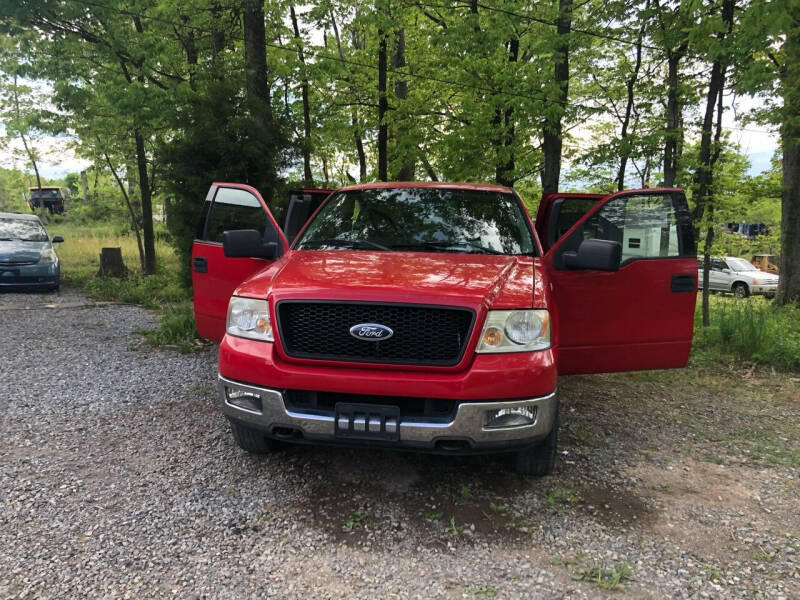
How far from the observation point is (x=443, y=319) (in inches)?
109

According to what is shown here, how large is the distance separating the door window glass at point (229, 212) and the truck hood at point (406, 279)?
1482 mm

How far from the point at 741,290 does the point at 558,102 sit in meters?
15.5

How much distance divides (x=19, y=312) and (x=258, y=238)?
7.20m

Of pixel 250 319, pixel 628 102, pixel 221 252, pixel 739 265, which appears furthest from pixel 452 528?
pixel 739 265

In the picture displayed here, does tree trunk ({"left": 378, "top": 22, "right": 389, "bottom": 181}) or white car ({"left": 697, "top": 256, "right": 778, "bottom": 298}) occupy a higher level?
tree trunk ({"left": 378, "top": 22, "right": 389, "bottom": 181})

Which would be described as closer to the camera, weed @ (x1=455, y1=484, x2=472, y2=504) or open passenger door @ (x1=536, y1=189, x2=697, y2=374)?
weed @ (x1=455, y1=484, x2=472, y2=504)

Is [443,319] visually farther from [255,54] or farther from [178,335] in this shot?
[255,54]

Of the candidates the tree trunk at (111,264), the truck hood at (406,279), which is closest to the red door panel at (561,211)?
the truck hood at (406,279)

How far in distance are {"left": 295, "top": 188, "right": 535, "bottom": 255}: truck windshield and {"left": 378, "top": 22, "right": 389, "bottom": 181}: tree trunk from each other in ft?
24.2

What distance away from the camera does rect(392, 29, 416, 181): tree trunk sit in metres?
11.9

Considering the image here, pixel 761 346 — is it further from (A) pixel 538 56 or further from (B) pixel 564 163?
(B) pixel 564 163

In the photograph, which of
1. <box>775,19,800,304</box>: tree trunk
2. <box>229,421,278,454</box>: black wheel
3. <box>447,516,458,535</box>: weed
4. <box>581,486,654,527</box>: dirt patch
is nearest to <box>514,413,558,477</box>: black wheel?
<box>581,486,654,527</box>: dirt patch

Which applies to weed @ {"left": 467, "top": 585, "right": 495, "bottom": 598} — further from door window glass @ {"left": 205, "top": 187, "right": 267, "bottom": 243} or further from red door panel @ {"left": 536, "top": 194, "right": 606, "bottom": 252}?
door window glass @ {"left": 205, "top": 187, "right": 267, "bottom": 243}

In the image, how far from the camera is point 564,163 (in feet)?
52.9
